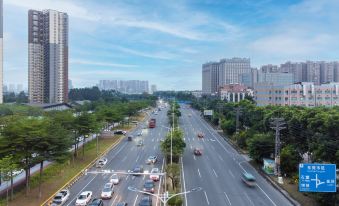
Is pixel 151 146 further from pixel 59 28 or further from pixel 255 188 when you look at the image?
pixel 59 28

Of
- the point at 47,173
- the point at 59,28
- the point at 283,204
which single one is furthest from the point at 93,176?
the point at 59,28

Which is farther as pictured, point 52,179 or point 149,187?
point 52,179

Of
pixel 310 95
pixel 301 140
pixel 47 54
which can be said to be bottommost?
pixel 301 140

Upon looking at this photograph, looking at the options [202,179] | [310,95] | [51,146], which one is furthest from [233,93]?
[51,146]

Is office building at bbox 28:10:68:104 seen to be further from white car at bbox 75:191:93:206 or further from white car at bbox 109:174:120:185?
white car at bbox 75:191:93:206

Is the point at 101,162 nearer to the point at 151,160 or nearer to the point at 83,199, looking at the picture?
the point at 151,160

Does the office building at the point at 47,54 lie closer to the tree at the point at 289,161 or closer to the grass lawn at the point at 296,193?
the tree at the point at 289,161

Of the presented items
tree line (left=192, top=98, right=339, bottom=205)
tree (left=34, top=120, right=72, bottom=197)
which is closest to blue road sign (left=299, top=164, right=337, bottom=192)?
tree line (left=192, top=98, right=339, bottom=205)
